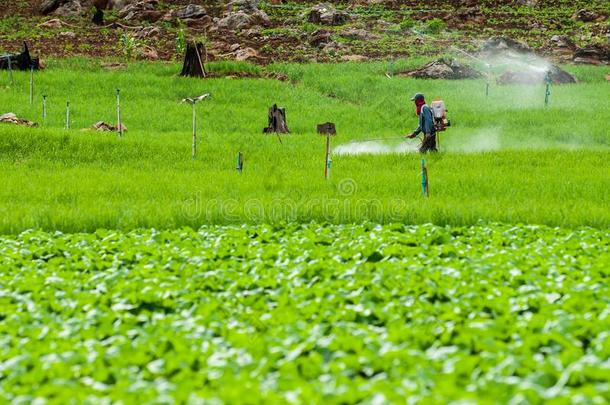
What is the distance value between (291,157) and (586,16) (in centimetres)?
4784

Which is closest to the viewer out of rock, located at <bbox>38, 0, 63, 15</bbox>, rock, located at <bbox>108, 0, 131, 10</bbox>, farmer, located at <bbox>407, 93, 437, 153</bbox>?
farmer, located at <bbox>407, 93, 437, 153</bbox>

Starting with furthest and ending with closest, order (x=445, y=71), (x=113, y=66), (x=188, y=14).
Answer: (x=188, y=14)
(x=445, y=71)
(x=113, y=66)

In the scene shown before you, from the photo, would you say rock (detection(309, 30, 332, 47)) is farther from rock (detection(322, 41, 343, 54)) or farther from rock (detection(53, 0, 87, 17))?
rock (detection(53, 0, 87, 17))

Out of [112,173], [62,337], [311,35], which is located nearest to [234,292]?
[62,337]

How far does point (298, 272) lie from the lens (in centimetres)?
1190

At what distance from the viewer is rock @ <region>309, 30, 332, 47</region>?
2266 inches

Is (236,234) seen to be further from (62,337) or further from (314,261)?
(62,337)

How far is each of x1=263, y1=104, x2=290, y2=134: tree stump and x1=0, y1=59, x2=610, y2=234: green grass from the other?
28.1 inches

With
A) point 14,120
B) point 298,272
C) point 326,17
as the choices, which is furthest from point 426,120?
point 326,17

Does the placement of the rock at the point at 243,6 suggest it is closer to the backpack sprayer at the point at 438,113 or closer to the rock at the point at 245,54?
the rock at the point at 245,54

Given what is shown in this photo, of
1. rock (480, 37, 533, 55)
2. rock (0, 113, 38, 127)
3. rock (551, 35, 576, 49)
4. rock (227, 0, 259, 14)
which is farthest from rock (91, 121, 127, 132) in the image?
rock (227, 0, 259, 14)

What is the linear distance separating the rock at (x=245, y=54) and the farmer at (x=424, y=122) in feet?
90.0

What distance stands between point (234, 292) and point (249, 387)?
369cm

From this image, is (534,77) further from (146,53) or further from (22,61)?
(22,61)
